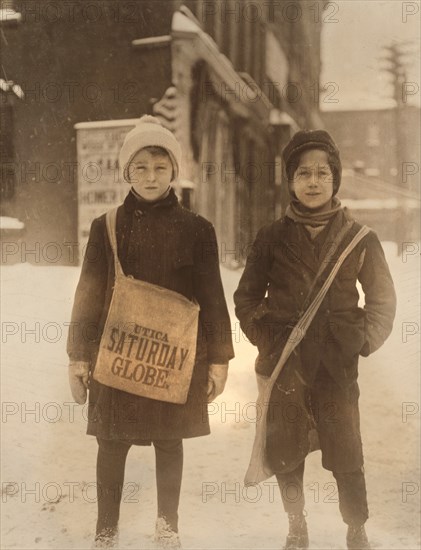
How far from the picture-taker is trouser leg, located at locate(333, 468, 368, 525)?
8.75ft

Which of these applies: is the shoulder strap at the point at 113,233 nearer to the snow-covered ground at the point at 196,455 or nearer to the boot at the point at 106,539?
the snow-covered ground at the point at 196,455

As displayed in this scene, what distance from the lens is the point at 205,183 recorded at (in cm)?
282

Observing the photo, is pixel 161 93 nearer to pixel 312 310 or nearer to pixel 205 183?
pixel 205 183

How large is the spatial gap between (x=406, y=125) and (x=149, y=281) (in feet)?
4.91

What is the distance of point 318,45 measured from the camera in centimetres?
294

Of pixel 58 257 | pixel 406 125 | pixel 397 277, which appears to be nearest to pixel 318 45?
pixel 406 125

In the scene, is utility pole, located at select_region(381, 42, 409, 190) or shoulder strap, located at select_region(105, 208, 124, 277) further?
utility pole, located at select_region(381, 42, 409, 190)

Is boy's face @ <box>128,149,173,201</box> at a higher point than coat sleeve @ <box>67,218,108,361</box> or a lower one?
higher

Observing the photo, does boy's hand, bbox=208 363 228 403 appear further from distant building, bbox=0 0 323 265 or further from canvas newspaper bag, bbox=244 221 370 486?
distant building, bbox=0 0 323 265

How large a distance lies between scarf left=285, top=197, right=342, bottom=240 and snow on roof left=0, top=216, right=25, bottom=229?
4.43ft

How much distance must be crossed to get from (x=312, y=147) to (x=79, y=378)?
1477mm

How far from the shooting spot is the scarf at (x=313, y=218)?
261 centimetres

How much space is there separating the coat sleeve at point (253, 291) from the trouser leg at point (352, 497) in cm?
73

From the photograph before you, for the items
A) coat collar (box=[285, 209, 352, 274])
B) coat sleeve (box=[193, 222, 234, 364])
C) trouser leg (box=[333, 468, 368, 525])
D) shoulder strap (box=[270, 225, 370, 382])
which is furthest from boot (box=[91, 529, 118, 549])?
coat collar (box=[285, 209, 352, 274])
